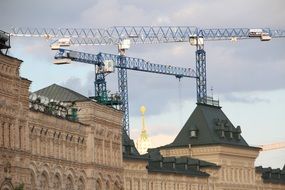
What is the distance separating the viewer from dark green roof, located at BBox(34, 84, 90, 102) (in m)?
126

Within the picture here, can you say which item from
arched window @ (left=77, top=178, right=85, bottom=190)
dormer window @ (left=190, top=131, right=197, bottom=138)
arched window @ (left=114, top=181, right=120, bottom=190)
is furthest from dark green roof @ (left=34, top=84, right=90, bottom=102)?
dormer window @ (left=190, top=131, right=197, bottom=138)

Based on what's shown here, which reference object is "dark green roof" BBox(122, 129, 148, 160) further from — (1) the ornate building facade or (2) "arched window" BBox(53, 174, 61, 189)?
(2) "arched window" BBox(53, 174, 61, 189)

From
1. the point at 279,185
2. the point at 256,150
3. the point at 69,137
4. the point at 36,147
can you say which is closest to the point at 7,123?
the point at 36,147

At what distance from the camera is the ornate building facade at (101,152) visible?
105 m

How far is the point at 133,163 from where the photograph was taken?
140625 mm

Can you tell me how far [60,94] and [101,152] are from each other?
7.71 meters

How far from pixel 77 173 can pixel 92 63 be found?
233ft

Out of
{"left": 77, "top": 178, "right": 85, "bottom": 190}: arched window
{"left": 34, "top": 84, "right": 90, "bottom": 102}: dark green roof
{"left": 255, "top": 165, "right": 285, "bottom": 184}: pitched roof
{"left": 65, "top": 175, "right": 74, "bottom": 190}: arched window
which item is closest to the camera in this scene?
{"left": 65, "top": 175, "right": 74, "bottom": 190}: arched window

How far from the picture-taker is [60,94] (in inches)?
4993

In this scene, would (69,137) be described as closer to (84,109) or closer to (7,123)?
(84,109)

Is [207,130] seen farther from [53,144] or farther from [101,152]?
[53,144]

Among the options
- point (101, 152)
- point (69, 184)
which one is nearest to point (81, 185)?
point (69, 184)

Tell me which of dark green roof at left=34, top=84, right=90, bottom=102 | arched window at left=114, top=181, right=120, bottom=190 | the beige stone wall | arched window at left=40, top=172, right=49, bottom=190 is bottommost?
arched window at left=40, top=172, right=49, bottom=190

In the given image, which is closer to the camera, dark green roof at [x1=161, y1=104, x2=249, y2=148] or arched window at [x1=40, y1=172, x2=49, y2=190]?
arched window at [x1=40, y1=172, x2=49, y2=190]
